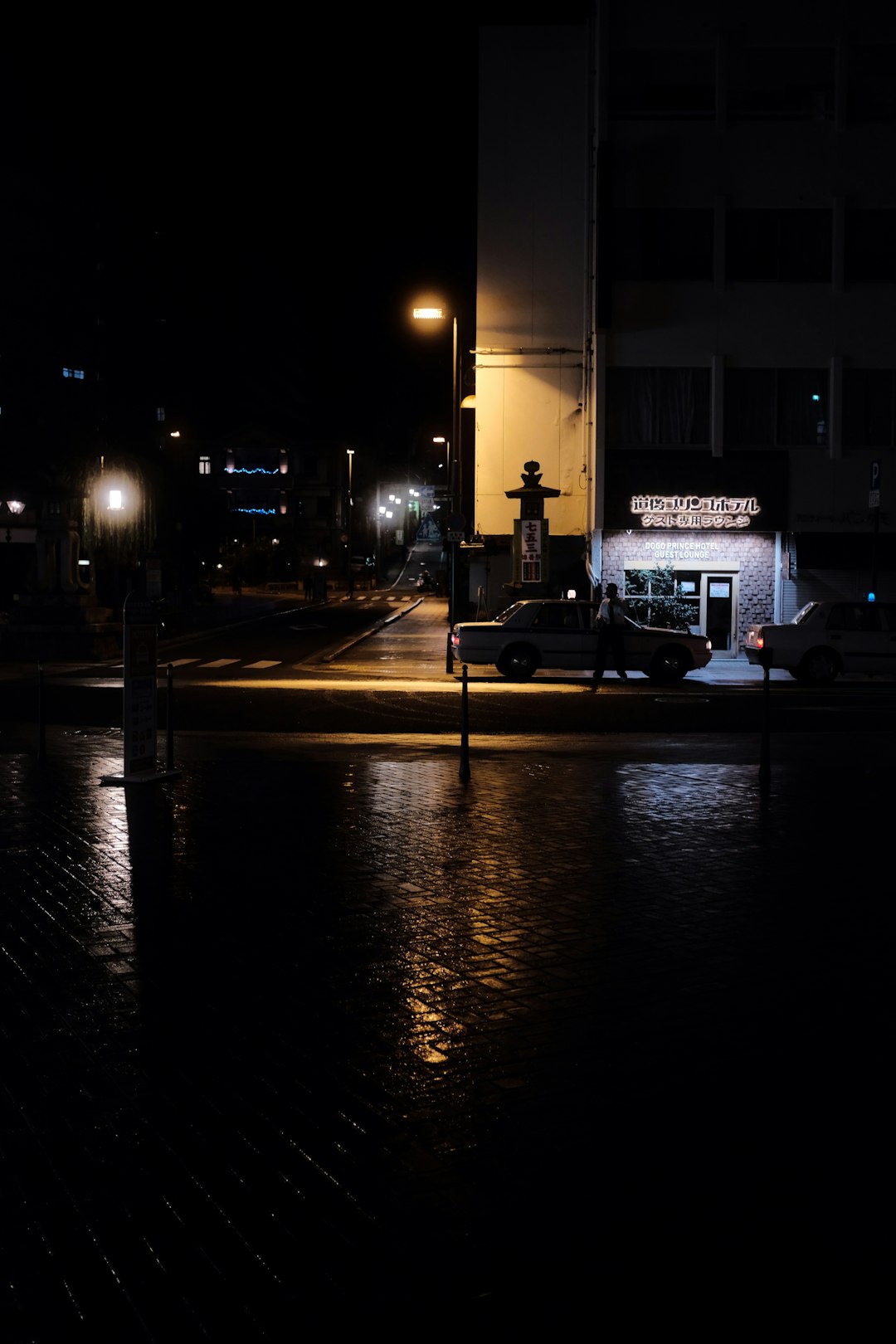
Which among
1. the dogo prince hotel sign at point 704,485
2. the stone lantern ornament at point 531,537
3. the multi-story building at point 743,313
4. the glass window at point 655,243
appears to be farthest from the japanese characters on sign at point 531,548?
the glass window at point 655,243

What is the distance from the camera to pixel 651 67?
120ft

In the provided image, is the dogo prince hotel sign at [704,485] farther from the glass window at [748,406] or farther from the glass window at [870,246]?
the glass window at [870,246]

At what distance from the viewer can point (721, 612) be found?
119 ft

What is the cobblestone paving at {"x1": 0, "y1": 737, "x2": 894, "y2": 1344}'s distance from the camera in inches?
152

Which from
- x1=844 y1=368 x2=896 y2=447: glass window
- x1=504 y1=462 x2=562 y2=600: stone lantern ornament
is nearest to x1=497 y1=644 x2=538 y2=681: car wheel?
x1=504 y1=462 x2=562 y2=600: stone lantern ornament

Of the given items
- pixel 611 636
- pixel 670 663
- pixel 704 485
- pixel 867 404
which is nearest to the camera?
pixel 611 636

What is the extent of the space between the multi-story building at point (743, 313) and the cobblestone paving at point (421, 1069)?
84.7 feet

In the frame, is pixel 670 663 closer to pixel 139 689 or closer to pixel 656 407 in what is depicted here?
pixel 656 407

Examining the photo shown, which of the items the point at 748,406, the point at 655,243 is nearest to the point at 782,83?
the point at 655,243

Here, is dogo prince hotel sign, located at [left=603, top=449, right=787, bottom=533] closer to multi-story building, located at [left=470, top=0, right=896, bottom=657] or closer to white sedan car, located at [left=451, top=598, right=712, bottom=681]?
multi-story building, located at [left=470, top=0, right=896, bottom=657]

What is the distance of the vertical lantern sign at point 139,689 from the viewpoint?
42.1 feet

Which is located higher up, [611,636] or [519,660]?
[611,636]

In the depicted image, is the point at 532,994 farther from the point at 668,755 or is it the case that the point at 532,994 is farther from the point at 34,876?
the point at 668,755

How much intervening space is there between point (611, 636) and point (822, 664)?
4.72 m
